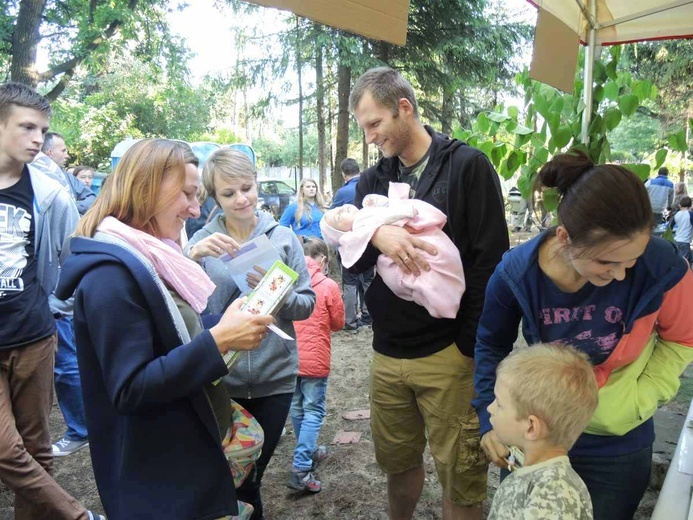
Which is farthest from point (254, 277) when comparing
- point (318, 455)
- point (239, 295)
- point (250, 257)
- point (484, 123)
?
point (318, 455)

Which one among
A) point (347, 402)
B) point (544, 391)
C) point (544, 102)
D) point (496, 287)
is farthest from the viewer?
point (347, 402)

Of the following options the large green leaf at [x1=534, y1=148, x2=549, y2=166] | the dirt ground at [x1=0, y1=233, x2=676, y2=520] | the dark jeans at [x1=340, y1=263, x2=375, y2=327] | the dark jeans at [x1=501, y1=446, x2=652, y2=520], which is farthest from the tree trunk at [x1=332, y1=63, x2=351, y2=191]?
the dark jeans at [x1=501, y1=446, x2=652, y2=520]

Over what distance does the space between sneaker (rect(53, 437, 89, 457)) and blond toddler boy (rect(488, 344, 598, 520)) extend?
11.7 ft

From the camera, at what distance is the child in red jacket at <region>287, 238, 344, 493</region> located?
3500 millimetres

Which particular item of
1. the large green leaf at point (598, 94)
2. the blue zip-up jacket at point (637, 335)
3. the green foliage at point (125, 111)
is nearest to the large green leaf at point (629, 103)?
the large green leaf at point (598, 94)

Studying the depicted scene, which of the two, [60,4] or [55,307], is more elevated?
[60,4]

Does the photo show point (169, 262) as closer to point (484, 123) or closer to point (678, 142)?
point (484, 123)

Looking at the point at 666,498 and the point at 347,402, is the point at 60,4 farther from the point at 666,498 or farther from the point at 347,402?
the point at 666,498

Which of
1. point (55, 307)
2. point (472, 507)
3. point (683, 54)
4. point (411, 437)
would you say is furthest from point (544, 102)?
point (683, 54)

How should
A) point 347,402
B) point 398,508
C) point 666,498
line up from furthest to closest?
point 347,402 → point 398,508 → point 666,498

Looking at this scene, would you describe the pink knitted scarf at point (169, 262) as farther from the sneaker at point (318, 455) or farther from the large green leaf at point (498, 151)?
the sneaker at point (318, 455)

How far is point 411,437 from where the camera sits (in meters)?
2.44

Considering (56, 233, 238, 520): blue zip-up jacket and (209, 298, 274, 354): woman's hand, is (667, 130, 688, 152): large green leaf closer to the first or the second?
(209, 298, 274, 354): woman's hand

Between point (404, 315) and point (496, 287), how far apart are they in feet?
1.74
